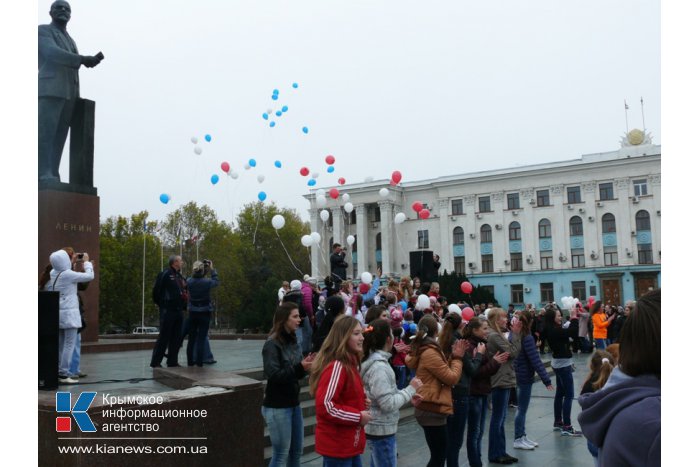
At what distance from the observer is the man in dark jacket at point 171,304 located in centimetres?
823

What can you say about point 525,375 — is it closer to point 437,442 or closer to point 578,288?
point 437,442

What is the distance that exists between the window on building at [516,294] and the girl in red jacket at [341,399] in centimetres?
5078

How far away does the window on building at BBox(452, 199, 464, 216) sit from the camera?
186 feet

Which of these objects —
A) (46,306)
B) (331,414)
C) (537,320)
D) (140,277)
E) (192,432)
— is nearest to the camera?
(331,414)

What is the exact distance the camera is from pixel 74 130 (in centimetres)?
1286

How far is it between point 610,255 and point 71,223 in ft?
148

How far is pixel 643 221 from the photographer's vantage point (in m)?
44.5

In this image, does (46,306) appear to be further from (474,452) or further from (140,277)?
(140,277)

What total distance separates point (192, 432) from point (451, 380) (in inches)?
94.5

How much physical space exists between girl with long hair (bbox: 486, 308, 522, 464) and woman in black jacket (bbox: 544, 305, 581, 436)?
1.62 meters

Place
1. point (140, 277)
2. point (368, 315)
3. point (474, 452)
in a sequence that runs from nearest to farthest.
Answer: point (474, 452) < point (368, 315) < point (140, 277)

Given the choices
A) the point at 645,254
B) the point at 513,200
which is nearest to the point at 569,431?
the point at 645,254

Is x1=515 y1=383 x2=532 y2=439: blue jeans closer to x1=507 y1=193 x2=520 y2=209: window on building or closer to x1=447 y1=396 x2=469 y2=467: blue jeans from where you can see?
x1=447 y1=396 x2=469 y2=467: blue jeans

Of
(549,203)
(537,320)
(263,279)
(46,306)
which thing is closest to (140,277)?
(263,279)
